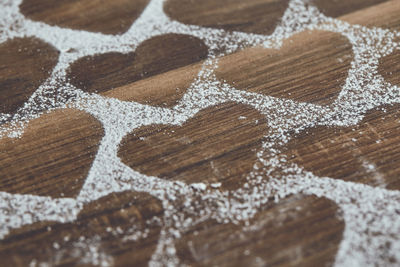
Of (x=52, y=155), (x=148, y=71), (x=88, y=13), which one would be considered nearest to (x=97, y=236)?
(x=52, y=155)

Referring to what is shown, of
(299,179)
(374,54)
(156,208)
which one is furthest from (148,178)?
(374,54)

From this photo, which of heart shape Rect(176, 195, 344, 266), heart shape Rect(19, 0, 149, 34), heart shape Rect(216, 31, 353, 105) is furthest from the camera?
heart shape Rect(19, 0, 149, 34)

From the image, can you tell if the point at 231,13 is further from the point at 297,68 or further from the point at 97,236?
the point at 97,236

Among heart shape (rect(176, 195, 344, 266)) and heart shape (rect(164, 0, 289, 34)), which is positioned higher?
heart shape (rect(164, 0, 289, 34))

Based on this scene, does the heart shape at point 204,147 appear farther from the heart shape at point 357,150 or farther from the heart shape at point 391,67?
the heart shape at point 391,67

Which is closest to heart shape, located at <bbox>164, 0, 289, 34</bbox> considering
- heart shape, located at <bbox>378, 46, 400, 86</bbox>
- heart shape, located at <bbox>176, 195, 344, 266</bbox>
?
heart shape, located at <bbox>378, 46, 400, 86</bbox>

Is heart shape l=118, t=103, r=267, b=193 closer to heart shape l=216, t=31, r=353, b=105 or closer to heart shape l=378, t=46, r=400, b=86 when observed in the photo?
heart shape l=216, t=31, r=353, b=105

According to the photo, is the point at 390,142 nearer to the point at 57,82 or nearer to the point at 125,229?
the point at 125,229

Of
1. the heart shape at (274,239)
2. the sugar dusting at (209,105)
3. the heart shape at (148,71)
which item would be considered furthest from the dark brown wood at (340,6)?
the heart shape at (274,239)
